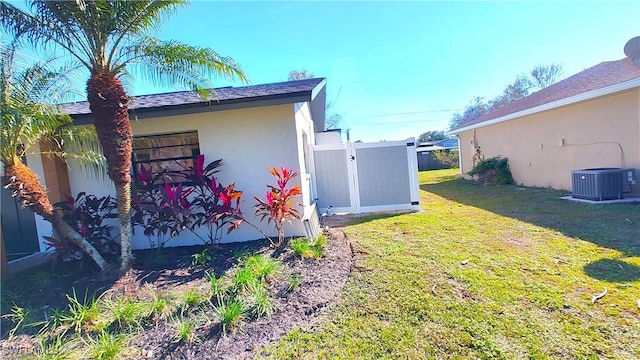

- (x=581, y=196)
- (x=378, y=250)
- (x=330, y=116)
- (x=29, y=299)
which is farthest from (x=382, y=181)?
(x=330, y=116)

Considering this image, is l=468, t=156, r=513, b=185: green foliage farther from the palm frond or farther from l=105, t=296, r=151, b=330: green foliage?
l=105, t=296, r=151, b=330: green foliage

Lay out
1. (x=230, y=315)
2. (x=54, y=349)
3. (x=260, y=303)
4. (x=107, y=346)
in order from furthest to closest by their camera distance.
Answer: (x=260, y=303)
(x=230, y=315)
(x=54, y=349)
(x=107, y=346)

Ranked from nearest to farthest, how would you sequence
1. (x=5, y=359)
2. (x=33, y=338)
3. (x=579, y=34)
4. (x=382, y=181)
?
(x=5, y=359), (x=33, y=338), (x=382, y=181), (x=579, y=34)

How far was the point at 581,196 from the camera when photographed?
9.12 m

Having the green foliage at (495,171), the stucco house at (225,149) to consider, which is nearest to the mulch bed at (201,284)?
the stucco house at (225,149)

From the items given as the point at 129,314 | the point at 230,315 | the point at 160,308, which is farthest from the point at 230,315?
the point at 129,314

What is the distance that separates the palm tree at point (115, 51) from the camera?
425 centimetres

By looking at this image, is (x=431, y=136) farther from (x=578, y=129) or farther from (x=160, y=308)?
(x=160, y=308)

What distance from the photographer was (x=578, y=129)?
10.3 m

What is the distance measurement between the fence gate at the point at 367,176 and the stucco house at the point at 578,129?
6.55m

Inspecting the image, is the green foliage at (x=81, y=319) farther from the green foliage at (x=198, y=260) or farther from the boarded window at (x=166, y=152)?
the boarded window at (x=166, y=152)

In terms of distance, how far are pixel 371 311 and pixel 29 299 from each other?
5040 mm

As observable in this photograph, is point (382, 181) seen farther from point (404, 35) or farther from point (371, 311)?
point (404, 35)

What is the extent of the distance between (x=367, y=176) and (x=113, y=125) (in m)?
6.30
